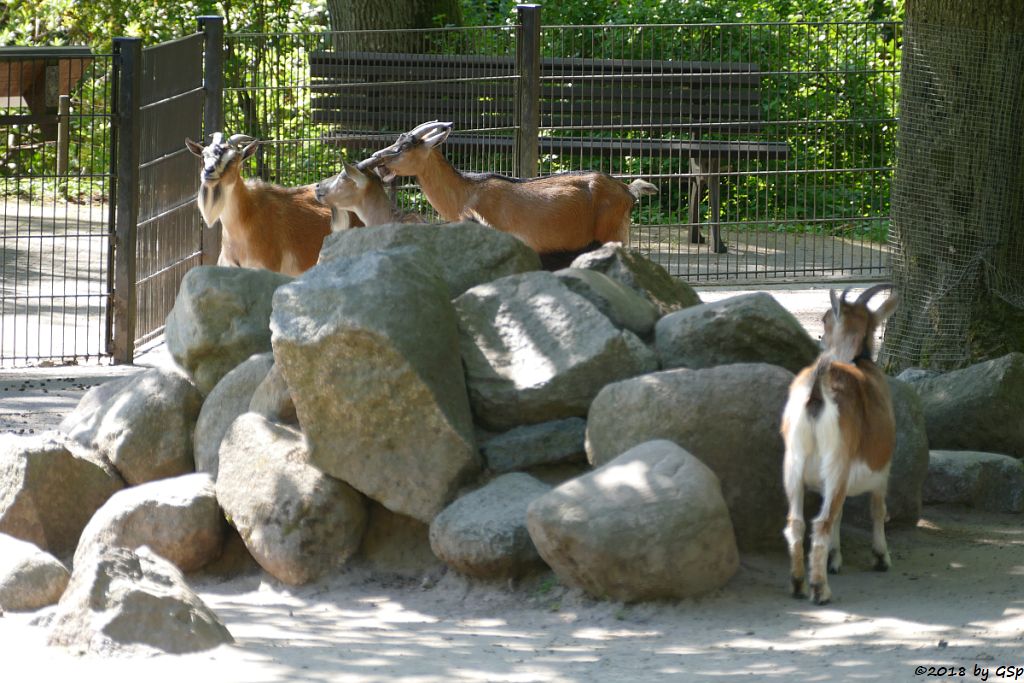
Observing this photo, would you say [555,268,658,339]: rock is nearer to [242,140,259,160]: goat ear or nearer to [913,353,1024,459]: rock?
[913,353,1024,459]: rock

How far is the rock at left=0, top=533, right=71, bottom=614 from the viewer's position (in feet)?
19.2

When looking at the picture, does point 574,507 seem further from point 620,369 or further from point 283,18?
point 283,18

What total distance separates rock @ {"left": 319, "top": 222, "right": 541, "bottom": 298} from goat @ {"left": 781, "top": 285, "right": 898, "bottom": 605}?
78.6 inches

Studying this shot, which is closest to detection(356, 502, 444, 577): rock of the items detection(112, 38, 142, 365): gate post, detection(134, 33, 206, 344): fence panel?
detection(112, 38, 142, 365): gate post

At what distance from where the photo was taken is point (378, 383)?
6.38 metres

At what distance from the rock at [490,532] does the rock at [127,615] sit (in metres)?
1.24

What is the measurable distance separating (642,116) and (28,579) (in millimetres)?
8457

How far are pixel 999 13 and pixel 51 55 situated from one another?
6.33m

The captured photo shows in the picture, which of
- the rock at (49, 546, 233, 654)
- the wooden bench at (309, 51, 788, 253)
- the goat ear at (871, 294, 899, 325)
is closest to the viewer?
the rock at (49, 546, 233, 654)

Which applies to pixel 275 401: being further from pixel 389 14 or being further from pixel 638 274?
pixel 389 14

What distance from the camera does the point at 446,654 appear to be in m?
5.32

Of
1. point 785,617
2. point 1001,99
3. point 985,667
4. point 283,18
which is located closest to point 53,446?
point 785,617

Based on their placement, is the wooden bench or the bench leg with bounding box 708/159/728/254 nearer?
the wooden bench

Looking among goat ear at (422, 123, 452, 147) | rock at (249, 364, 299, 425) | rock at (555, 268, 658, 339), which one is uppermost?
goat ear at (422, 123, 452, 147)
